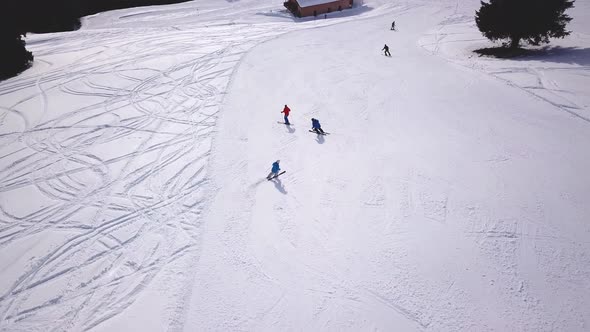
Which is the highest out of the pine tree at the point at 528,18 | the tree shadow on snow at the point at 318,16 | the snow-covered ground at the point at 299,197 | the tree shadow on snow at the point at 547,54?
the tree shadow on snow at the point at 318,16

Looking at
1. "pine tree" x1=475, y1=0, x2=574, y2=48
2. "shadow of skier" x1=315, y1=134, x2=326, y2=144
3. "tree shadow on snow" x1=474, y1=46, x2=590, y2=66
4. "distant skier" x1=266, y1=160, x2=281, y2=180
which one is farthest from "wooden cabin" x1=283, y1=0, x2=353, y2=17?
"distant skier" x1=266, y1=160, x2=281, y2=180

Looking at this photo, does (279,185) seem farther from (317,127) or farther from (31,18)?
(31,18)

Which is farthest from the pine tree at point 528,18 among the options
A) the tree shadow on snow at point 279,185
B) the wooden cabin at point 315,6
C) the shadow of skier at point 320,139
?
the wooden cabin at point 315,6

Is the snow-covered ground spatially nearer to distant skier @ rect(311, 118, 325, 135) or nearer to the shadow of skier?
the shadow of skier

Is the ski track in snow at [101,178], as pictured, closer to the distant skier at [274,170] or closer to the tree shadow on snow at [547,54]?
the distant skier at [274,170]

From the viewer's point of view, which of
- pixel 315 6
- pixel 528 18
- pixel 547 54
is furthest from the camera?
pixel 315 6

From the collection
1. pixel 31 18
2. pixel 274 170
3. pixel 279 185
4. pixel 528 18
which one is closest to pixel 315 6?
pixel 528 18

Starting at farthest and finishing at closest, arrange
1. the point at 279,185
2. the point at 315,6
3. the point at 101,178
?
the point at 315,6, the point at 101,178, the point at 279,185

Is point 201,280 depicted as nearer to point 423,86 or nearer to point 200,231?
point 200,231
